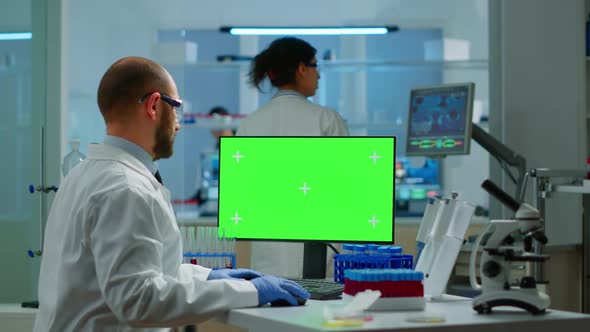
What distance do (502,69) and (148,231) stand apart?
3124 mm

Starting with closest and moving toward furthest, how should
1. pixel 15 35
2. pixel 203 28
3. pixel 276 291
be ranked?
pixel 276 291, pixel 15 35, pixel 203 28

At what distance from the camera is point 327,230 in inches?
105

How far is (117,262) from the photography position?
1851 millimetres

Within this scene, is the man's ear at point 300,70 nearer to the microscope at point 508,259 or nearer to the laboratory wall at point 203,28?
the laboratory wall at point 203,28

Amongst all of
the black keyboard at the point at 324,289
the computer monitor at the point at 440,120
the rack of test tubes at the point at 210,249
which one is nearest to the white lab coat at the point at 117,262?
the black keyboard at the point at 324,289

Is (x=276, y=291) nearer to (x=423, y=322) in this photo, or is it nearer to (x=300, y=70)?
(x=423, y=322)

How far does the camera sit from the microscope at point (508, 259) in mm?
1915

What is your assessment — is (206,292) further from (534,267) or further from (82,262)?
(534,267)

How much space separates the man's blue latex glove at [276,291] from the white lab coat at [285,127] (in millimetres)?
1401

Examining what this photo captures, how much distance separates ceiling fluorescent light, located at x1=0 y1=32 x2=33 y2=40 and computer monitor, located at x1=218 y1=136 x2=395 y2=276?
5.51 ft

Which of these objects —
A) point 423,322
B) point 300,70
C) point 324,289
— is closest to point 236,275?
point 324,289

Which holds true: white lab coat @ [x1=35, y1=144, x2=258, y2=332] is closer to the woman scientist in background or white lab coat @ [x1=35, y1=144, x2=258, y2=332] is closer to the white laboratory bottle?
the woman scientist in background

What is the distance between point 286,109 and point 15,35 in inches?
51.9

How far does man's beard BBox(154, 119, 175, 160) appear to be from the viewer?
2158 mm
